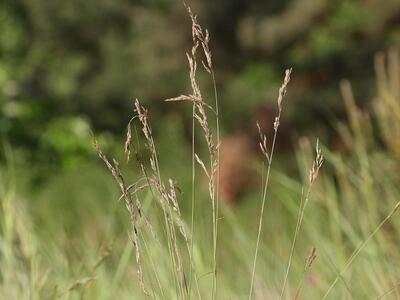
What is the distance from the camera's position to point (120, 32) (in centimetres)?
1012

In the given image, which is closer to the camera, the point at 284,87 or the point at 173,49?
the point at 284,87

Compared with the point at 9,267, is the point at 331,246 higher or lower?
lower

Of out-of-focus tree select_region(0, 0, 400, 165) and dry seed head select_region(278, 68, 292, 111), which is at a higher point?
out-of-focus tree select_region(0, 0, 400, 165)

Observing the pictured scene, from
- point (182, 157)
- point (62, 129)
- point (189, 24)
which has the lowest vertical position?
point (182, 157)

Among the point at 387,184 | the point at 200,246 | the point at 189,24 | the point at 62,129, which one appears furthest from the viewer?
the point at 189,24

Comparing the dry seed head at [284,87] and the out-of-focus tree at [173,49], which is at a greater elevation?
the out-of-focus tree at [173,49]

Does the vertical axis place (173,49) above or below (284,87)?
above

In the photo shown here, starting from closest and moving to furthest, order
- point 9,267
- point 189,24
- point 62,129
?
point 9,267 < point 62,129 < point 189,24

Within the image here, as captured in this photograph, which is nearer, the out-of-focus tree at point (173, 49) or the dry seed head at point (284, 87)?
the dry seed head at point (284, 87)

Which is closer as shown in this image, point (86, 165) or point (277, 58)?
point (86, 165)

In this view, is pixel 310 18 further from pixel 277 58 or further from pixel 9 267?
pixel 9 267

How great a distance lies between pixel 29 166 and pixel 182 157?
2104 mm

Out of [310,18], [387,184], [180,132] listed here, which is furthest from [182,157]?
[387,184]

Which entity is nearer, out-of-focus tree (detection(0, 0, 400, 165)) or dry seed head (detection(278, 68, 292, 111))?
dry seed head (detection(278, 68, 292, 111))
